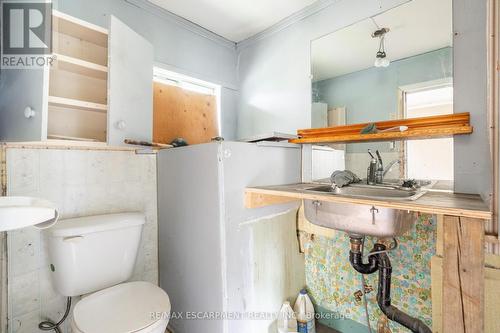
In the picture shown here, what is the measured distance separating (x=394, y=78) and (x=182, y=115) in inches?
59.0

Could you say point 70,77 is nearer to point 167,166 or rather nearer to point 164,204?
point 167,166

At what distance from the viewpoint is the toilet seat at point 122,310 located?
0.94 metres

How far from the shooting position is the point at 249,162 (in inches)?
48.3

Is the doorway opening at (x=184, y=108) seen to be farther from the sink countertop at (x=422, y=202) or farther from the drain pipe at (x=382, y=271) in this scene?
the drain pipe at (x=382, y=271)

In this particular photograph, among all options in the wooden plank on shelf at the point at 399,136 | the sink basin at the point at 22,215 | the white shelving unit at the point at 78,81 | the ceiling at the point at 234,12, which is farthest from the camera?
the ceiling at the point at 234,12

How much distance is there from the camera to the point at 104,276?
122cm

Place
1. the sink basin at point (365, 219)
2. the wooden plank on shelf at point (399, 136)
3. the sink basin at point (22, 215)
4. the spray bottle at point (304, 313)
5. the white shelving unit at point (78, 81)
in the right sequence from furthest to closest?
the spray bottle at point (304, 313) → the white shelving unit at point (78, 81) → the wooden plank on shelf at point (399, 136) → the sink basin at point (365, 219) → the sink basin at point (22, 215)

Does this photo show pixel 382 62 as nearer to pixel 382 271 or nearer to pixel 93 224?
pixel 382 271

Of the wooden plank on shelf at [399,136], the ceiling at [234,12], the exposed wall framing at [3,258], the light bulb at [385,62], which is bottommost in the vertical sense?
the exposed wall framing at [3,258]

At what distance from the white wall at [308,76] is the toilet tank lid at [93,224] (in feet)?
4.00

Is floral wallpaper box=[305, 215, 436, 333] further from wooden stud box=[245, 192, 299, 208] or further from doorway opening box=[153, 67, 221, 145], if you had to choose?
doorway opening box=[153, 67, 221, 145]

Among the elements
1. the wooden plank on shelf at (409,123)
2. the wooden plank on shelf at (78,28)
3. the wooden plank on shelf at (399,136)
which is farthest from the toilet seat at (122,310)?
the wooden plank on shelf at (78,28)

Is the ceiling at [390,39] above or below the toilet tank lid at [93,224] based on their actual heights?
above

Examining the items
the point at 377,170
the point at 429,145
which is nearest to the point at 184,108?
the point at 377,170
